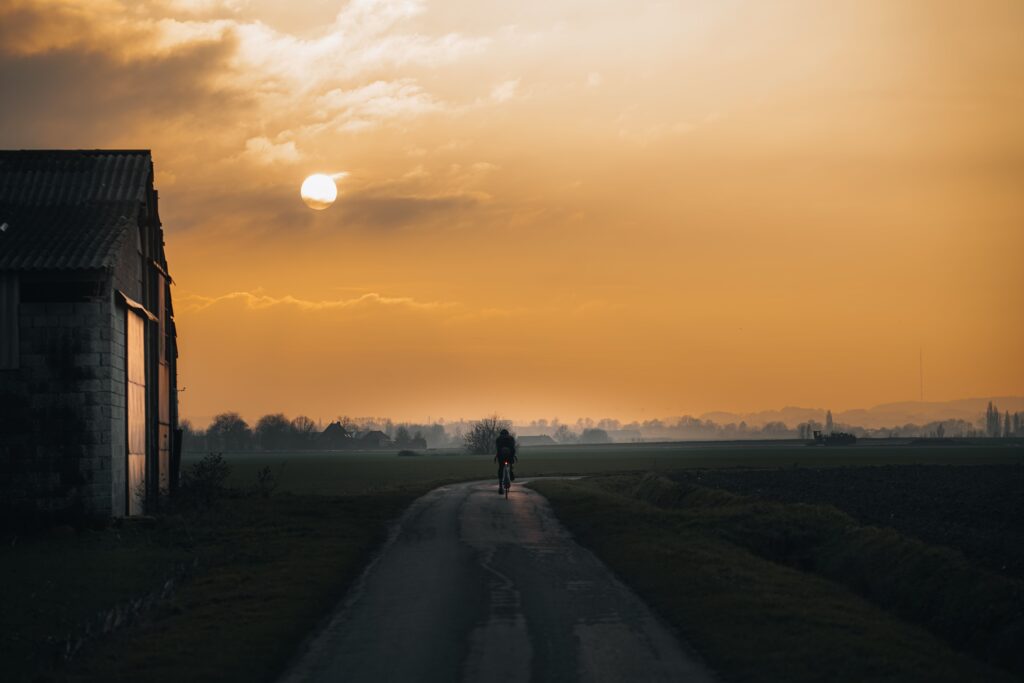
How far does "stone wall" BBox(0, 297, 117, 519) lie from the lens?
110 feet

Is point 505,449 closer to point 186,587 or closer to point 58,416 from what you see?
point 58,416

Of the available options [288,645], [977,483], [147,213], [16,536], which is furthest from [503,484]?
[288,645]

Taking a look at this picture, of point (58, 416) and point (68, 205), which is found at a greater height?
point (68, 205)

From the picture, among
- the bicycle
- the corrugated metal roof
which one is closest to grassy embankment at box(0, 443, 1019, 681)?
the bicycle

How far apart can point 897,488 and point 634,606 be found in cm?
3879

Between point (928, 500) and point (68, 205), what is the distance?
1417 inches

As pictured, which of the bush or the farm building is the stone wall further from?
the bush

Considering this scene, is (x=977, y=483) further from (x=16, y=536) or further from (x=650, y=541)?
(x=16, y=536)

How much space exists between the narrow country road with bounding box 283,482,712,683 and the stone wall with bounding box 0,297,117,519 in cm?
1017

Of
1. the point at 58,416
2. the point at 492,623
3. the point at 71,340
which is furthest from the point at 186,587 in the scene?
the point at 71,340

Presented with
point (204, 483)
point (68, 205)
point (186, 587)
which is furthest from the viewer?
point (204, 483)

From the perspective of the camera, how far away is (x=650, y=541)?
30.6m

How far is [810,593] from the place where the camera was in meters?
23.6

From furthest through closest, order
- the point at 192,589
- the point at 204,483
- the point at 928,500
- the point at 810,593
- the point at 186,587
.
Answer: the point at 928,500, the point at 204,483, the point at 186,587, the point at 192,589, the point at 810,593
